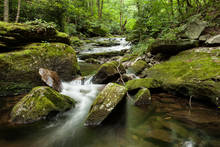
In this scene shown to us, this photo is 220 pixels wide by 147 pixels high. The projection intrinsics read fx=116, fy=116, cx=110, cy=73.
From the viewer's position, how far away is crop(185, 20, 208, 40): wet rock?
6.45 metres

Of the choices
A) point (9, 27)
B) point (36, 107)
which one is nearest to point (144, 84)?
point (36, 107)

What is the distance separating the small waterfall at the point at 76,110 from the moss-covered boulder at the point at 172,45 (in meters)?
4.41

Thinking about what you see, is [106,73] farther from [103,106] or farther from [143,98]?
[103,106]

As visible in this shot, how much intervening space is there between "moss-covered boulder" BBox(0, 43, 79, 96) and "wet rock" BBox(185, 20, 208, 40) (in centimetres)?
683

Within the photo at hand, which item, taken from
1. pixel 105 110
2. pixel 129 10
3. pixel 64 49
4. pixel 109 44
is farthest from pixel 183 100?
pixel 109 44

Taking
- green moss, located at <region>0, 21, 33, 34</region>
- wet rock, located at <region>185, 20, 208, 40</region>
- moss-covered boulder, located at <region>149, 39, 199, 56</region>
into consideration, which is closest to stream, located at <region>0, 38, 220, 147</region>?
green moss, located at <region>0, 21, 33, 34</region>

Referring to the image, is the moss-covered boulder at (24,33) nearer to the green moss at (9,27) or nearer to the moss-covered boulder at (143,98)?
the green moss at (9,27)

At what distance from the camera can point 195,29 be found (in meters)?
6.67

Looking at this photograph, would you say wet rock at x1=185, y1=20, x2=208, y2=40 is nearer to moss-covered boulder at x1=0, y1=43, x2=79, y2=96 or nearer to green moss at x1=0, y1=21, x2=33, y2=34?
moss-covered boulder at x1=0, y1=43, x2=79, y2=96

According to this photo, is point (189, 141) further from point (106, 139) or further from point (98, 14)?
point (98, 14)

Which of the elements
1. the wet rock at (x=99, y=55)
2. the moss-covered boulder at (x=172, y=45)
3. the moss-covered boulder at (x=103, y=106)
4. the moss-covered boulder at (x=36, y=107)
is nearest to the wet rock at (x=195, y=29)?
the moss-covered boulder at (x=172, y=45)

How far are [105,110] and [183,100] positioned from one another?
2.82m

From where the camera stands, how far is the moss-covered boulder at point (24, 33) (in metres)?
4.34

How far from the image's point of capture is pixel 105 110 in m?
2.65
